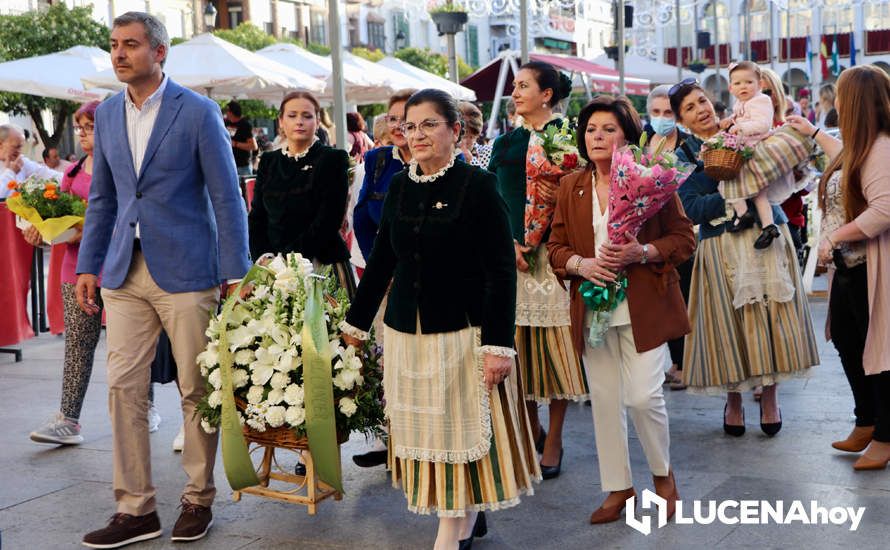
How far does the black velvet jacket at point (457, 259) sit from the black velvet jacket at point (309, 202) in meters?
1.41

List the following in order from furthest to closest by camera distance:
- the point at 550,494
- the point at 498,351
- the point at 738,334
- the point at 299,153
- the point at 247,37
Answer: the point at 247,37 → the point at 738,334 → the point at 299,153 → the point at 550,494 → the point at 498,351

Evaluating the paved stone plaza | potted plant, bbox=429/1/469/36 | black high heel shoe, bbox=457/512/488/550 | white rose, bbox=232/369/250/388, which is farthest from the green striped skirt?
potted plant, bbox=429/1/469/36

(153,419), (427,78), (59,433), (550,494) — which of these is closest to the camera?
(550,494)

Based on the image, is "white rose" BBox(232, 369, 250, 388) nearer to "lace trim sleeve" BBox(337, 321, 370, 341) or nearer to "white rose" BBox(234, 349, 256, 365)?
"white rose" BBox(234, 349, 256, 365)

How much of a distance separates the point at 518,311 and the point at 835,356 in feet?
13.0

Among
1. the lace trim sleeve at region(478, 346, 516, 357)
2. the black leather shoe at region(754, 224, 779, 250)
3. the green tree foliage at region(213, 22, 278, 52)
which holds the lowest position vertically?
the lace trim sleeve at region(478, 346, 516, 357)

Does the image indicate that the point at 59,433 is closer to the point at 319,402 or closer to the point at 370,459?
the point at 370,459

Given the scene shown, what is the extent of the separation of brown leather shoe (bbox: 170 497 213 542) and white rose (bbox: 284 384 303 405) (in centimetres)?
75

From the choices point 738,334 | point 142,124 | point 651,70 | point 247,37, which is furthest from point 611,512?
point 247,37

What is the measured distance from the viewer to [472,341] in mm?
4598

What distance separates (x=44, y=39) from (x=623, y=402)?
105 ft

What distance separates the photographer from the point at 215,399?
5.09m

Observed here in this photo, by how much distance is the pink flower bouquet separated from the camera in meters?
4.96

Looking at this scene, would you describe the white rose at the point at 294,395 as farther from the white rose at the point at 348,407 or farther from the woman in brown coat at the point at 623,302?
the woman in brown coat at the point at 623,302
